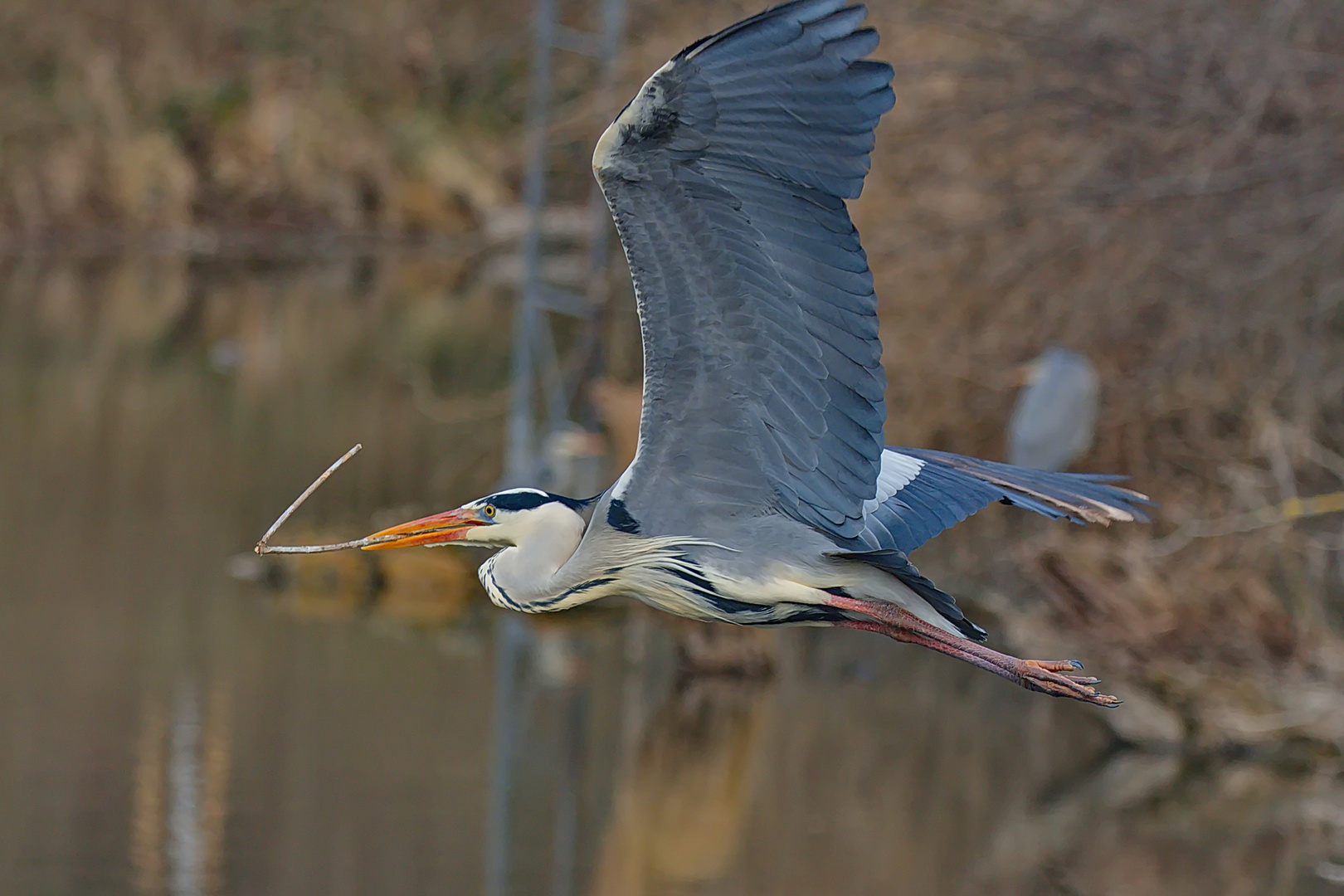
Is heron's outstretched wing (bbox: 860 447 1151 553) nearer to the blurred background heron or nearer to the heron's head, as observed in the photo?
the heron's head

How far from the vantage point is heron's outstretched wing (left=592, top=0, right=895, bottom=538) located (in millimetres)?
3303

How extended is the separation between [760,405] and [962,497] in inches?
20.1

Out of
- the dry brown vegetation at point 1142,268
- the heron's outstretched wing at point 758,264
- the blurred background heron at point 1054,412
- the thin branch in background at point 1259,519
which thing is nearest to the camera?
the heron's outstretched wing at point 758,264

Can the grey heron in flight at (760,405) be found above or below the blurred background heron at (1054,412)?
below

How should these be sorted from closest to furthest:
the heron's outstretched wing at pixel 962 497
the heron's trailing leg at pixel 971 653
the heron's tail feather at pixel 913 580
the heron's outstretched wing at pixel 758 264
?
A: the heron's outstretched wing at pixel 758 264
the heron's tail feather at pixel 913 580
the heron's trailing leg at pixel 971 653
the heron's outstretched wing at pixel 962 497

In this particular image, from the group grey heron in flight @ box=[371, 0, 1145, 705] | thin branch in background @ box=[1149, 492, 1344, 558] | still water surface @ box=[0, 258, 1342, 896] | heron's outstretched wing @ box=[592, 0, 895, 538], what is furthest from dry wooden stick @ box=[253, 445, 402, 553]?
still water surface @ box=[0, 258, 1342, 896]

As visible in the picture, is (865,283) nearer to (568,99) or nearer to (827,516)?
(827,516)

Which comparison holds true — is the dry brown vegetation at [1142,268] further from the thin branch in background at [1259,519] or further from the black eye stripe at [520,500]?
the black eye stripe at [520,500]

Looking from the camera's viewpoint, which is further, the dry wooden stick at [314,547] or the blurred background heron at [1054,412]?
the blurred background heron at [1054,412]

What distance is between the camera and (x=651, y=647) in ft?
35.9

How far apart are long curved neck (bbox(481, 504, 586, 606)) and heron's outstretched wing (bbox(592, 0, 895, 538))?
0.19 m

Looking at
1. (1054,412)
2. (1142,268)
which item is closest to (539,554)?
(1054,412)

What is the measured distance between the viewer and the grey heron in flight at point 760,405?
3.33 metres

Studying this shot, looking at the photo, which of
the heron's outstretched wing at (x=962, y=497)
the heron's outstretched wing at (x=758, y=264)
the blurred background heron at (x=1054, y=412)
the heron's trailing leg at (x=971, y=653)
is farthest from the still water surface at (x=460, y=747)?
the heron's outstretched wing at (x=758, y=264)
